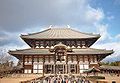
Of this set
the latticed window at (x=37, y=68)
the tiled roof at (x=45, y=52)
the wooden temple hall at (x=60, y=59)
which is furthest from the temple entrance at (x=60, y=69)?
the tiled roof at (x=45, y=52)

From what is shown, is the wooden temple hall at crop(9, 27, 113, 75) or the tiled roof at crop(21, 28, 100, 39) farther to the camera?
the tiled roof at crop(21, 28, 100, 39)

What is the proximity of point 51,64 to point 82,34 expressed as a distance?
12713mm

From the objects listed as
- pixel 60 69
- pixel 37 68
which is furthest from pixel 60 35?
pixel 37 68

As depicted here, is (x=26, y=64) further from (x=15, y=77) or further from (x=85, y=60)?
(x=85, y=60)

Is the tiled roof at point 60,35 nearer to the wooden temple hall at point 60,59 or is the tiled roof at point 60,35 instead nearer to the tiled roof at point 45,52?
the wooden temple hall at point 60,59

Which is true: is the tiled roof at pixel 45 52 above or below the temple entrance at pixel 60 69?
above

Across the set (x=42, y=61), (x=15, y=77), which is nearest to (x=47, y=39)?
(x=42, y=61)

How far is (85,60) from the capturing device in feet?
173

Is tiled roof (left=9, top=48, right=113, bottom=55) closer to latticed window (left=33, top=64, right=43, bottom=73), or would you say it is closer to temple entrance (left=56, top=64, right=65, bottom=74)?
latticed window (left=33, top=64, right=43, bottom=73)

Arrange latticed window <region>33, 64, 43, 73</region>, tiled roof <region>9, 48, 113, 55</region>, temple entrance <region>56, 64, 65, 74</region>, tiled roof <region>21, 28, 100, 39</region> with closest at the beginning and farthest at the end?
tiled roof <region>9, 48, 113, 55</region> → temple entrance <region>56, 64, 65, 74</region> → latticed window <region>33, 64, 43, 73</region> → tiled roof <region>21, 28, 100, 39</region>

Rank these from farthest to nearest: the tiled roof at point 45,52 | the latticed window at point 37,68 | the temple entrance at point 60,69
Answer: the latticed window at point 37,68
the temple entrance at point 60,69
the tiled roof at point 45,52

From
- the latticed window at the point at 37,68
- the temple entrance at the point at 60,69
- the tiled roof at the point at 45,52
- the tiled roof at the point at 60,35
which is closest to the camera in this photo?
the tiled roof at the point at 45,52

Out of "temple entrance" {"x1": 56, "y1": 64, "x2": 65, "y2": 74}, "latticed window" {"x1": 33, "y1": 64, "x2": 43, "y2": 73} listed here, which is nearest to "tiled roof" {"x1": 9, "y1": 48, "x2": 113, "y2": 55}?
"latticed window" {"x1": 33, "y1": 64, "x2": 43, "y2": 73}

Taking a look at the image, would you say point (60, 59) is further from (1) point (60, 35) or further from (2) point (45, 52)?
(1) point (60, 35)
